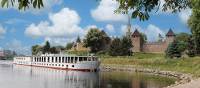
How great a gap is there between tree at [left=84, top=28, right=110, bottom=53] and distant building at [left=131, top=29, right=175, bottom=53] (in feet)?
30.9

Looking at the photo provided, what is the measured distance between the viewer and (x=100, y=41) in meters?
114

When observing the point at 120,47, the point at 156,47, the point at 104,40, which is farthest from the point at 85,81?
the point at 156,47

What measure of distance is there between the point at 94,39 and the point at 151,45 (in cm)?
1583

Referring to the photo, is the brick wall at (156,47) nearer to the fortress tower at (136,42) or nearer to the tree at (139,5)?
the fortress tower at (136,42)

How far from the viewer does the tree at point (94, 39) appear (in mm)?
112875

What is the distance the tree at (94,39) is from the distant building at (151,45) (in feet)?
30.9

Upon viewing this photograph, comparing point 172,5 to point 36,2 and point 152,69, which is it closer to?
point 36,2

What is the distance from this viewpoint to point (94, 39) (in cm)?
11225

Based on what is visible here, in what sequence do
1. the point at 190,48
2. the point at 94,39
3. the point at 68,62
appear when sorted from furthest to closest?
the point at 94,39, the point at 190,48, the point at 68,62

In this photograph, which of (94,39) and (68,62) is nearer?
(68,62)

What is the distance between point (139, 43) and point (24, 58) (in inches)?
1238

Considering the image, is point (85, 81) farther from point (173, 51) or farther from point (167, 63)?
point (173, 51)

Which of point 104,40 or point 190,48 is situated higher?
point 104,40

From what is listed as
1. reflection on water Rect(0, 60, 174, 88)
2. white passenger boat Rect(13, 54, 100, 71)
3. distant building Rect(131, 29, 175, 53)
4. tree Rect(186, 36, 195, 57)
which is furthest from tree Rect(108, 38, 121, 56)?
reflection on water Rect(0, 60, 174, 88)
